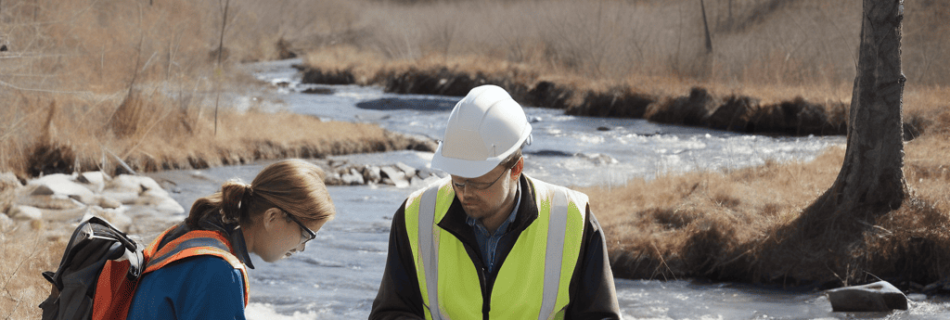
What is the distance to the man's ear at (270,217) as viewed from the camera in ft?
7.78

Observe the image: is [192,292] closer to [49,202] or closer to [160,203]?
[49,202]

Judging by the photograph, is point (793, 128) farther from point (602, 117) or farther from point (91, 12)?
point (91, 12)

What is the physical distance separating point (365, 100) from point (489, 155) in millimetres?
23546

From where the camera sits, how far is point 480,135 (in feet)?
8.88

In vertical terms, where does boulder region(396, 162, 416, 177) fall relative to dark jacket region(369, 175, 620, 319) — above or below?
below

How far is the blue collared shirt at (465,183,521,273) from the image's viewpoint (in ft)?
9.04

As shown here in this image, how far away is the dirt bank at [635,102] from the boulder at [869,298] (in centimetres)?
610

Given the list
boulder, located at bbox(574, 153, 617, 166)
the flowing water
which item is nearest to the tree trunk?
the flowing water

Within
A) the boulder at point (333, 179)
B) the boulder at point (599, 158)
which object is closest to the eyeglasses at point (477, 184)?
the boulder at point (333, 179)

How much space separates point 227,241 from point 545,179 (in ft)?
40.3

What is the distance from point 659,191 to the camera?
9.66 m

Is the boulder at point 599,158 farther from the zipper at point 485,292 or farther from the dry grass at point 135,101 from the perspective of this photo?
the zipper at point 485,292

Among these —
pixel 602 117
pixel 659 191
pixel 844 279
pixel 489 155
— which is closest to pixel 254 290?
pixel 659 191

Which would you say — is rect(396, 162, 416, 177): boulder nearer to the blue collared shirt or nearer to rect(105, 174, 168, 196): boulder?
rect(105, 174, 168, 196): boulder
